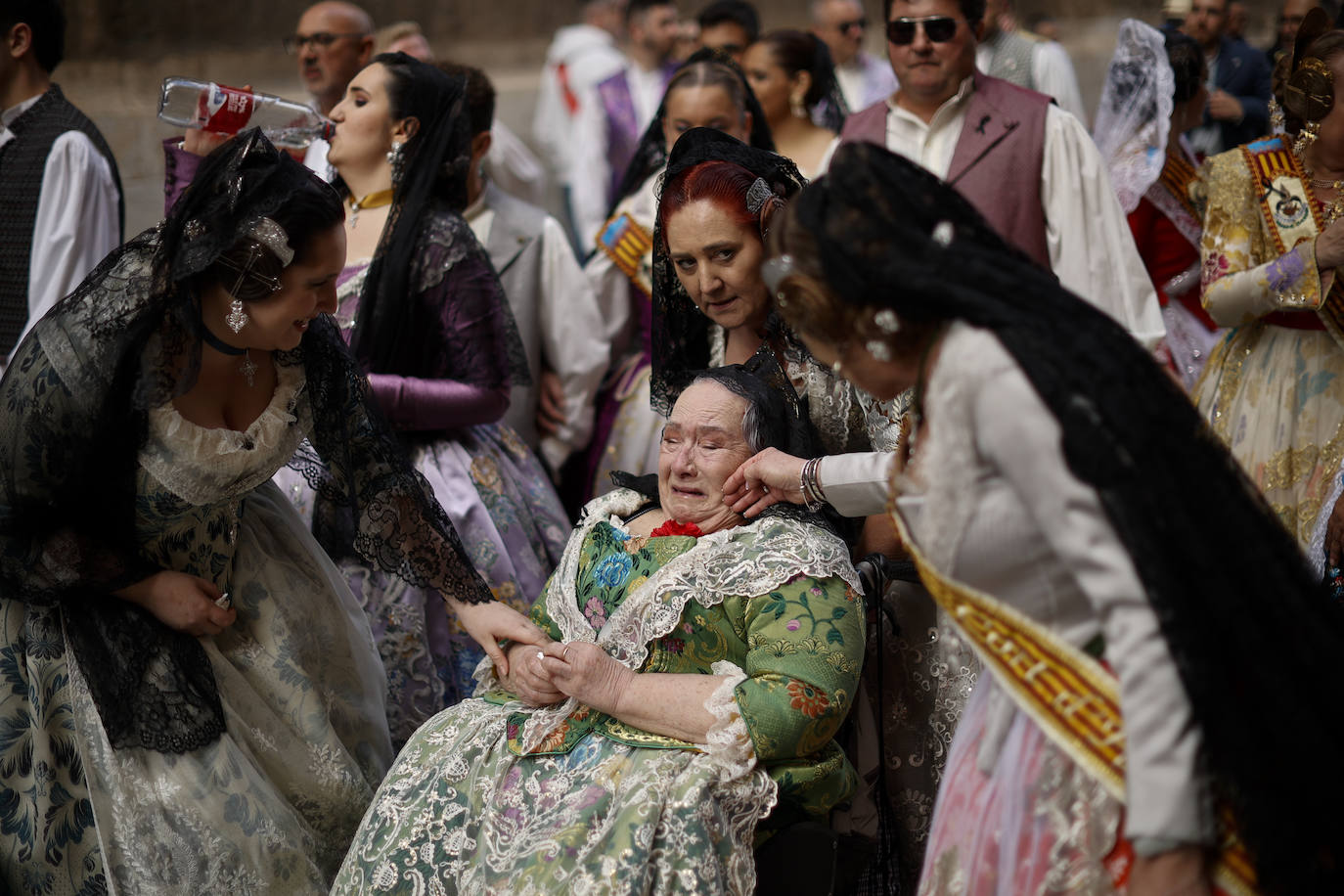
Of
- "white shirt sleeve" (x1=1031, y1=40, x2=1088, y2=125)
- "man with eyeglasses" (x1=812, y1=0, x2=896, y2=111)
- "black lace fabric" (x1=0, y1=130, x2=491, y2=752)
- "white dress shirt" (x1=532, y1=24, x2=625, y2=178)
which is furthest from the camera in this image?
"white dress shirt" (x1=532, y1=24, x2=625, y2=178)

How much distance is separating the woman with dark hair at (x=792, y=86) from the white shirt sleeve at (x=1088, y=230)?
54.2 inches

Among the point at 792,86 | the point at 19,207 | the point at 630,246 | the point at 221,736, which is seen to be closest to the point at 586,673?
the point at 221,736

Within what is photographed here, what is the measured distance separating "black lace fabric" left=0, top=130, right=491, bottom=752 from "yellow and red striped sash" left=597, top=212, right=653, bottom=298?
194 cm

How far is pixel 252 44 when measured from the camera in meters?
7.02

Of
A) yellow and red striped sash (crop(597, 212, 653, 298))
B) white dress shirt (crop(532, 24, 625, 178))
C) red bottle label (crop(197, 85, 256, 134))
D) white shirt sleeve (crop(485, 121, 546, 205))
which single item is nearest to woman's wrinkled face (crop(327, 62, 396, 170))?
red bottle label (crop(197, 85, 256, 134))

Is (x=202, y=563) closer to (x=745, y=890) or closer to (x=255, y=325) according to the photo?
(x=255, y=325)

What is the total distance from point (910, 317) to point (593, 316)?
2876 millimetres

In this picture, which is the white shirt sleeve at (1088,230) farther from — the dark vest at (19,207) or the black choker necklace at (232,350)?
the dark vest at (19,207)

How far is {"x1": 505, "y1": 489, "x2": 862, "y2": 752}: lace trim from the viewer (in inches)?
101

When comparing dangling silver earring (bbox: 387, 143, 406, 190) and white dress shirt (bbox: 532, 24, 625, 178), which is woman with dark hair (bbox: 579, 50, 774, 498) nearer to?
dangling silver earring (bbox: 387, 143, 406, 190)

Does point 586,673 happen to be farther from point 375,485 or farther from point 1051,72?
point 1051,72

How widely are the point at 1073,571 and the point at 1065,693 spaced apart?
19cm

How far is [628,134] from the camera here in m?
6.99

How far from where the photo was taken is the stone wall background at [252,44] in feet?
20.3
